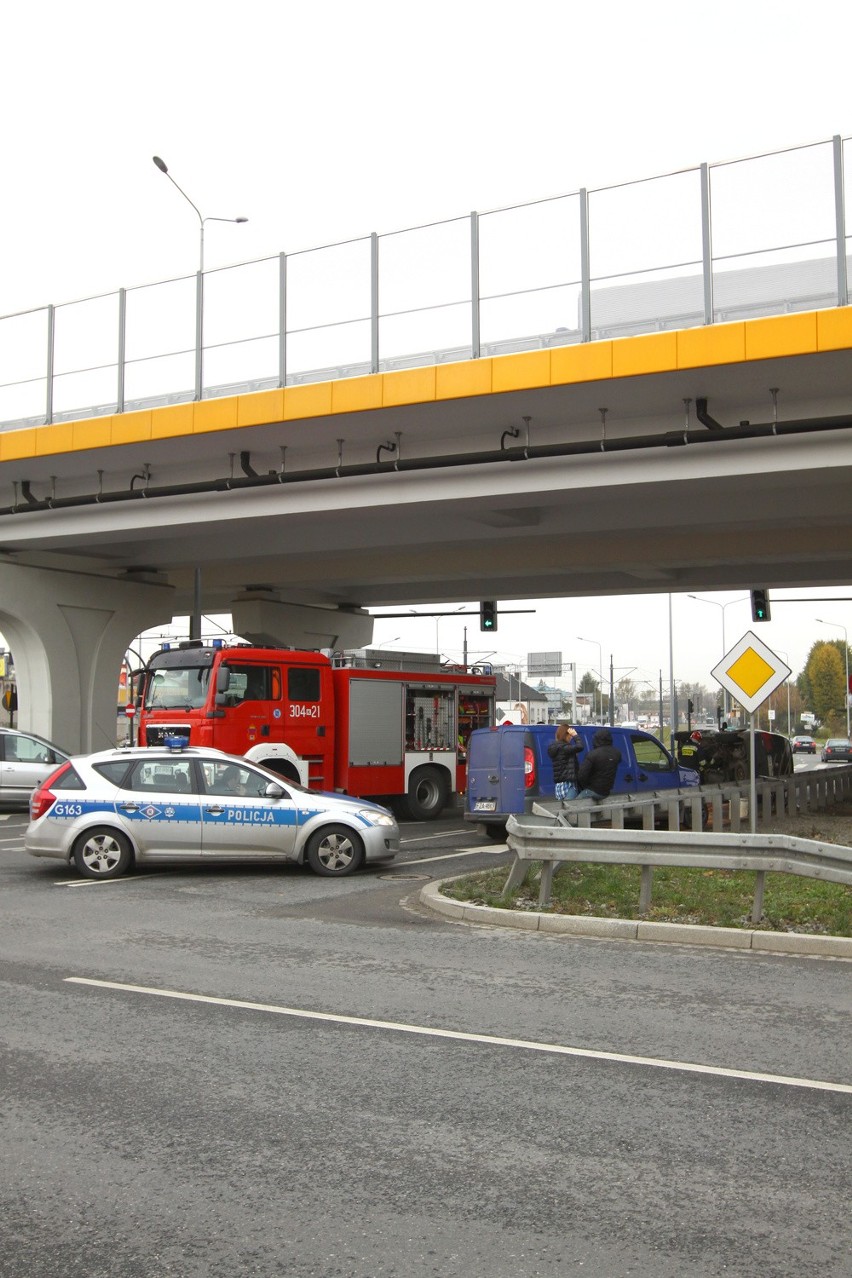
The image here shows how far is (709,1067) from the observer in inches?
235

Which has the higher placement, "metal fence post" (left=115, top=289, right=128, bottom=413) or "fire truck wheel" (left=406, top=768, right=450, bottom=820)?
"metal fence post" (left=115, top=289, right=128, bottom=413)

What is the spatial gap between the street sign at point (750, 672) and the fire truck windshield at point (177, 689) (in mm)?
8895

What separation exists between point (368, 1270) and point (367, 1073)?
2171mm

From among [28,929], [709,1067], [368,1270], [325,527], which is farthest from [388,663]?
[368,1270]

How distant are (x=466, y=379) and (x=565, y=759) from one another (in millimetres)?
5894

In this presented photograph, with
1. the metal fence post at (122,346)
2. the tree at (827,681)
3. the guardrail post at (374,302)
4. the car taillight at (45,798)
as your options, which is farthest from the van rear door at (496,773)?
the tree at (827,681)

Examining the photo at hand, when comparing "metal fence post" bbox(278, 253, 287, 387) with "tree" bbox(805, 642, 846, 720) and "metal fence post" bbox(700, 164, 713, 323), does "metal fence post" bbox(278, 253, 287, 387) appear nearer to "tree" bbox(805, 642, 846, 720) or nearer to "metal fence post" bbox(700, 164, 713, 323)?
"metal fence post" bbox(700, 164, 713, 323)

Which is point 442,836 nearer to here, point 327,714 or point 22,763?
point 327,714

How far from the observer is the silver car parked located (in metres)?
23.0

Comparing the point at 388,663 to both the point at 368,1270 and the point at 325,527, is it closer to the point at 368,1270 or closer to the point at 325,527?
the point at 325,527

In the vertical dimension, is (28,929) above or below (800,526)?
below

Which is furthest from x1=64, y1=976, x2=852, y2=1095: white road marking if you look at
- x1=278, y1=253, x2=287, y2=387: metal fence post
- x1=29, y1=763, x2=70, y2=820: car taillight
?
x1=278, y1=253, x2=287, y2=387: metal fence post

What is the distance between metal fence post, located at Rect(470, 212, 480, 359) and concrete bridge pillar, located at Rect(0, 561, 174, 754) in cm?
1385

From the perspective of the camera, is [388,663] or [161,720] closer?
[161,720]
